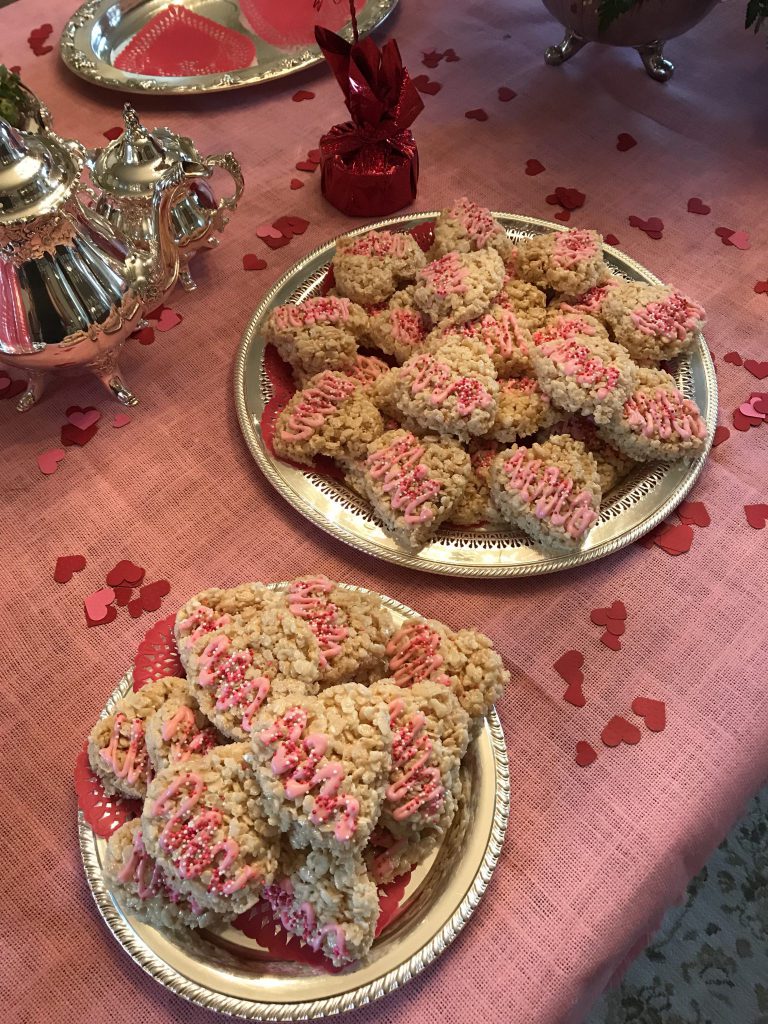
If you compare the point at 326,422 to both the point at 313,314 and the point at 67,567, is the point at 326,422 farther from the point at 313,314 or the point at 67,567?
the point at 67,567

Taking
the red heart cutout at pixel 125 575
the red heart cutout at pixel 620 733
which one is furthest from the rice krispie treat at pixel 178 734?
the red heart cutout at pixel 620 733

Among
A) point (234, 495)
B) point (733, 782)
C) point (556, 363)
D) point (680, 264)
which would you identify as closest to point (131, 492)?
point (234, 495)

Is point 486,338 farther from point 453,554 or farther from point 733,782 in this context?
point 733,782

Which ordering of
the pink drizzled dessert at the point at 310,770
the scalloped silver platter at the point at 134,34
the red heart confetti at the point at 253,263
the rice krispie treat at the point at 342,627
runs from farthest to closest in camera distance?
1. the scalloped silver platter at the point at 134,34
2. the red heart confetti at the point at 253,263
3. the rice krispie treat at the point at 342,627
4. the pink drizzled dessert at the point at 310,770

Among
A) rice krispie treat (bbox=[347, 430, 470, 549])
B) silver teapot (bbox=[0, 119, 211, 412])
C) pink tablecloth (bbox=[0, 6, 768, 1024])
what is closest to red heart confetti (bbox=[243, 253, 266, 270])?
pink tablecloth (bbox=[0, 6, 768, 1024])

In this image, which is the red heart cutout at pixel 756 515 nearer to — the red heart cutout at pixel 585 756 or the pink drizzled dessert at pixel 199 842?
the red heart cutout at pixel 585 756

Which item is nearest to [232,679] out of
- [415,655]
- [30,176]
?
[415,655]
